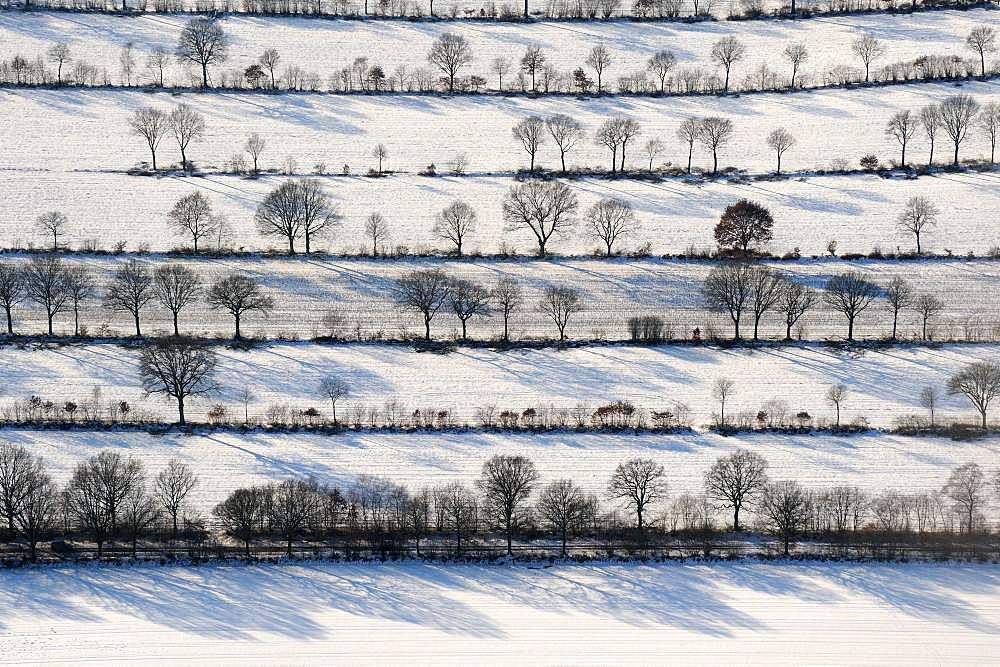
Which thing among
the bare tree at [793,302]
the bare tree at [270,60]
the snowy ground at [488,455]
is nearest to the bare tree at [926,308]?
the bare tree at [793,302]

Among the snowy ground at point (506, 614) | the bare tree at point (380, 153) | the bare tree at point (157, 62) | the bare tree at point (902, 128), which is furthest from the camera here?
the bare tree at point (157, 62)

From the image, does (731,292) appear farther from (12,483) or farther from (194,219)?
(12,483)

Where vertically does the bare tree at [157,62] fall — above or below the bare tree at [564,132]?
above

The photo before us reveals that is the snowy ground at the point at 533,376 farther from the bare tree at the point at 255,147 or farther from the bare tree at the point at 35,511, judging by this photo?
the bare tree at the point at 255,147

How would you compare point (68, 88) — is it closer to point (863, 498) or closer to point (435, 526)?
point (435, 526)

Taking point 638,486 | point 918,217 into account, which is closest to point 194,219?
point 638,486

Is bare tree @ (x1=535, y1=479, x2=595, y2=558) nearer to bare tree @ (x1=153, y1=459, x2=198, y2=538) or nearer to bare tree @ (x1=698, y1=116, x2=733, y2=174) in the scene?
bare tree @ (x1=153, y1=459, x2=198, y2=538)
